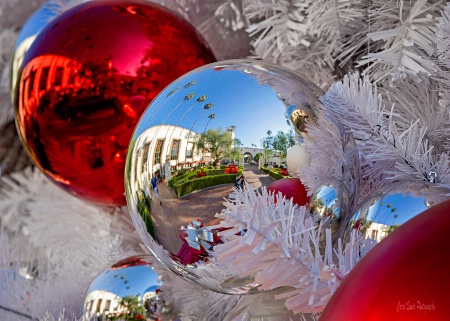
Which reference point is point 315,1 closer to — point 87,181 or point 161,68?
point 161,68

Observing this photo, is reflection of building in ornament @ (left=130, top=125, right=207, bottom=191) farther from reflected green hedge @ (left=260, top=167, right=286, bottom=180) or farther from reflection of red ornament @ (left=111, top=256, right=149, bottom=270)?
reflection of red ornament @ (left=111, top=256, right=149, bottom=270)

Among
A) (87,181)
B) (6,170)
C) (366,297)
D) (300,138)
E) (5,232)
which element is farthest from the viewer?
(6,170)

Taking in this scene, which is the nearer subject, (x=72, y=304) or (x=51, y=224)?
(x=72, y=304)

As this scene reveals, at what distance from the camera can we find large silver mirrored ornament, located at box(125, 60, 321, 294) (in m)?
0.43

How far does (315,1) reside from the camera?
633 mm

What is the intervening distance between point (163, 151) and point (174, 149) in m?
0.01

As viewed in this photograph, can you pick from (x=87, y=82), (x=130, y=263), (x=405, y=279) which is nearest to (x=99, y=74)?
(x=87, y=82)

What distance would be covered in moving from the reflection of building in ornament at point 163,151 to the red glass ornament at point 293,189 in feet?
0.17

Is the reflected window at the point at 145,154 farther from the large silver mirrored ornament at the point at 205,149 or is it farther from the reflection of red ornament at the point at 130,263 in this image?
the reflection of red ornament at the point at 130,263

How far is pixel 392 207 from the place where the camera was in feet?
1.34

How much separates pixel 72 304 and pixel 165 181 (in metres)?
0.37

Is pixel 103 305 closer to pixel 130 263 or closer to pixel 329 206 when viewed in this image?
pixel 130 263

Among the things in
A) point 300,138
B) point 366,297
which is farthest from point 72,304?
point 366,297

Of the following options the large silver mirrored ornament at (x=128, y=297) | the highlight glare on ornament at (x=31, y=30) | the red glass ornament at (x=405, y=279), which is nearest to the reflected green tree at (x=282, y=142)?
the red glass ornament at (x=405, y=279)
